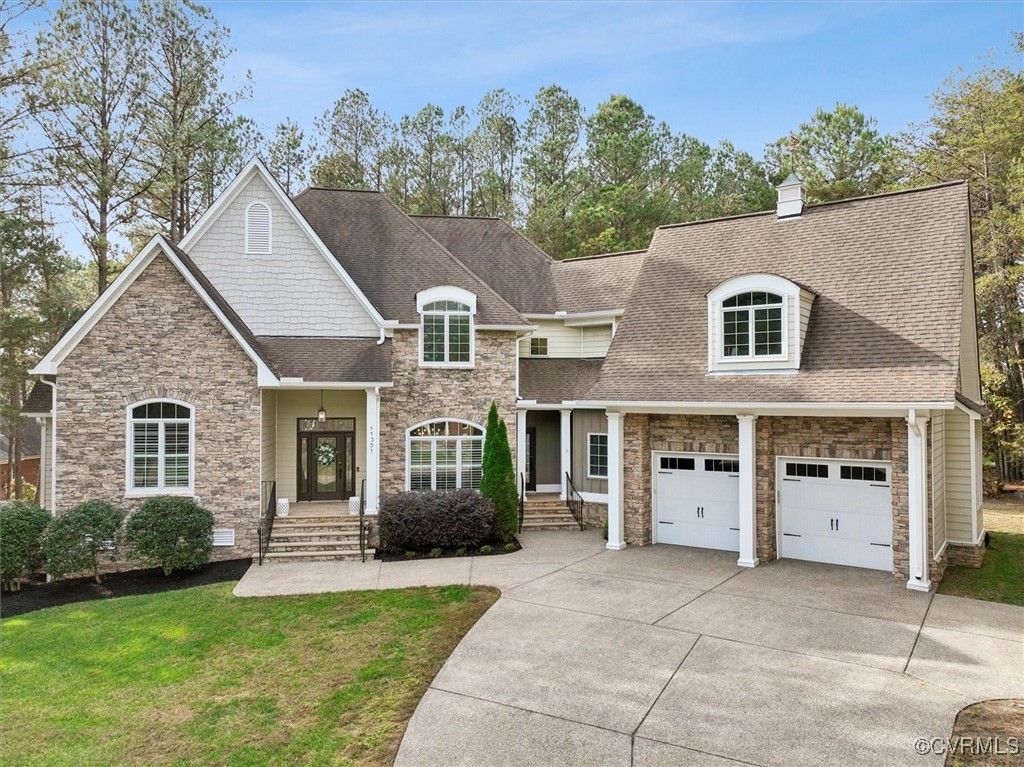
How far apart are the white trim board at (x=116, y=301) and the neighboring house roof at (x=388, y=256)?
12.7 ft

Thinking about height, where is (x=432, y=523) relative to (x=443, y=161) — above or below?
below

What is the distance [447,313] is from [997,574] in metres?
13.5

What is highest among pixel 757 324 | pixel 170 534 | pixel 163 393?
pixel 757 324

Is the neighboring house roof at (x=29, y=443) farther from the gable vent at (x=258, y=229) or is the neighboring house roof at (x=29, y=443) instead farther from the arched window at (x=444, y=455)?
the arched window at (x=444, y=455)

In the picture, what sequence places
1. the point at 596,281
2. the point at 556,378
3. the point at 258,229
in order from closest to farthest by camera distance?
1. the point at 258,229
2. the point at 556,378
3. the point at 596,281

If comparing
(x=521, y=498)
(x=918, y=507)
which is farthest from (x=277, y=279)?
(x=918, y=507)

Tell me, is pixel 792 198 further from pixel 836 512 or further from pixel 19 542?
pixel 19 542

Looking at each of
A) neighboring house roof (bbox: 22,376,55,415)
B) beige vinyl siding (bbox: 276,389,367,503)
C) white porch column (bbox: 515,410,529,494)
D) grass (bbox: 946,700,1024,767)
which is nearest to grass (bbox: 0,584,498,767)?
beige vinyl siding (bbox: 276,389,367,503)

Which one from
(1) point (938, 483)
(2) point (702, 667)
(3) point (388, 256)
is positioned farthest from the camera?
(3) point (388, 256)

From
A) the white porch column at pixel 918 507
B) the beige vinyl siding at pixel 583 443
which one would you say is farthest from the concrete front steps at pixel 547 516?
the white porch column at pixel 918 507

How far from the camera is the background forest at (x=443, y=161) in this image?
73.0ft

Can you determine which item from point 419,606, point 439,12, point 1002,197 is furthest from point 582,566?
point 1002,197

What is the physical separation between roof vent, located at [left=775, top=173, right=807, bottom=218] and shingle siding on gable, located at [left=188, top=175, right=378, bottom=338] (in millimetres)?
11091

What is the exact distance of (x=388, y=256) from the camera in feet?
59.1
